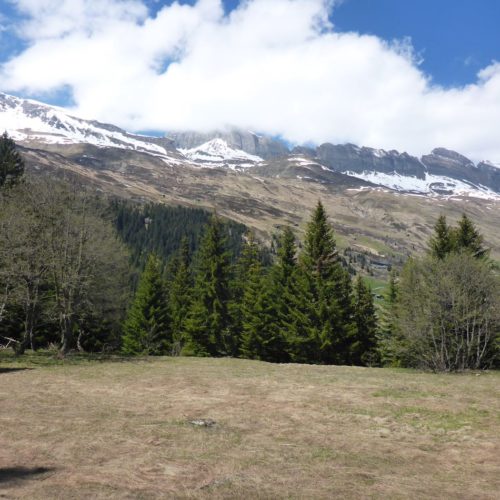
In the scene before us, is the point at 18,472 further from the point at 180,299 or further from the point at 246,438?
the point at 180,299

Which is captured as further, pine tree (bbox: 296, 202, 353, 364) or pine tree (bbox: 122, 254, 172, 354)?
pine tree (bbox: 122, 254, 172, 354)

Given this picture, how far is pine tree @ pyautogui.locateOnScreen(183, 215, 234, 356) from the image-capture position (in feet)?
168

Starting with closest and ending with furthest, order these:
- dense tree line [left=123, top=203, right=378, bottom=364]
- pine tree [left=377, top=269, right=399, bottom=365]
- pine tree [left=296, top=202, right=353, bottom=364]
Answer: pine tree [left=296, top=202, right=353, bottom=364]
dense tree line [left=123, top=203, right=378, bottom=364]
pine tree [left=377, top=269, right=399, bottom=365]

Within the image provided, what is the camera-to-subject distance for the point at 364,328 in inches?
2005

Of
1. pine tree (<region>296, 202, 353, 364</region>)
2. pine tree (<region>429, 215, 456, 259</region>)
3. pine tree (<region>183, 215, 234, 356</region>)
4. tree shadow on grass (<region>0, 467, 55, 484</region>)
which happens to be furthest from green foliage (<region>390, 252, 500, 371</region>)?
tree shadow on grass (<region>0, 467, 55, 484</region>)

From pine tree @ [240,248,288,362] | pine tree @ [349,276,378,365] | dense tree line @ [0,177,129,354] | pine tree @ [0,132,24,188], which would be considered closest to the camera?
dense tree line @ [0,177,129,354]

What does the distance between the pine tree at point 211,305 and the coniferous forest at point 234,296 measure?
0.12 meters

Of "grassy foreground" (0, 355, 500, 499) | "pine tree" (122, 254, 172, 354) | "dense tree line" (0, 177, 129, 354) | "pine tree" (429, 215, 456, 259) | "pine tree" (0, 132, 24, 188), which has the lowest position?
"pine tree" (122, 254, 172, 354)

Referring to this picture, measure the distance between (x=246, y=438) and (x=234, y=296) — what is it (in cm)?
4049

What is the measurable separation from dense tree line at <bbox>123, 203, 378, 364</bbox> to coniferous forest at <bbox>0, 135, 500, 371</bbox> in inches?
5.2

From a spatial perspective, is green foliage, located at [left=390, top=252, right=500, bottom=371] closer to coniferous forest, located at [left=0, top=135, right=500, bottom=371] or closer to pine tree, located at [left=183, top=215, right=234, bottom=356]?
coniferous forest, located at [left=0, top=135, right=500, bottom=371]

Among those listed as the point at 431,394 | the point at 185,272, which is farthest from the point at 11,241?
the point at 185,272

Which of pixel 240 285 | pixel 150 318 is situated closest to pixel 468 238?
pixel 240 285

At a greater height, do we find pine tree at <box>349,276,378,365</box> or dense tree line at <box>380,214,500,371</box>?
dense tree line at <box>380,214,500,371</box>
